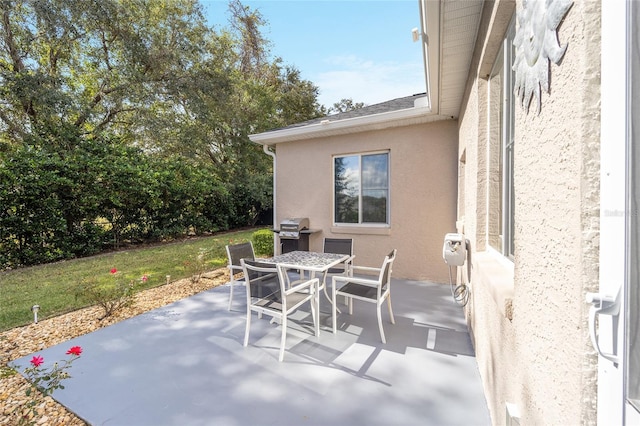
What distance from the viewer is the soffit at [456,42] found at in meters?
2.57

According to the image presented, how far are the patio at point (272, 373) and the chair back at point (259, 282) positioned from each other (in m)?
0.56

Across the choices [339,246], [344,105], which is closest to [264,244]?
[339,246]

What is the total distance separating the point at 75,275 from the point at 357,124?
7.15 meters

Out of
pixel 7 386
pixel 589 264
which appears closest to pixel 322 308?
pixel 7 386

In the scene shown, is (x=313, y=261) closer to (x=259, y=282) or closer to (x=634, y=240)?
(x=259, y=282)

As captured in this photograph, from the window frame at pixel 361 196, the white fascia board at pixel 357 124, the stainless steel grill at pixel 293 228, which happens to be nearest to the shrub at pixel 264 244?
the stainless steel grill at pixel 293 228

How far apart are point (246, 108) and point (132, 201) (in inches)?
340

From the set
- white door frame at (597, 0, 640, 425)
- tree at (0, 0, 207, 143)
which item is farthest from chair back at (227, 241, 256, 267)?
tree at (0, 0, 207, 143)

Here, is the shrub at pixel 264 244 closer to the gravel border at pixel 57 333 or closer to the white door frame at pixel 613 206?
the gravel border at pixel 57 333

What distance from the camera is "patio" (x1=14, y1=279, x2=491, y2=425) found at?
7.66 feet

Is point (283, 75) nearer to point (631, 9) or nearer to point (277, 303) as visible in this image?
point (277, 303)

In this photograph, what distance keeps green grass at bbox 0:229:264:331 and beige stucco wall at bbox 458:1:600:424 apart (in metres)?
5.83

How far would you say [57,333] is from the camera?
3.84 meters

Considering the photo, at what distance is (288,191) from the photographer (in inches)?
299
